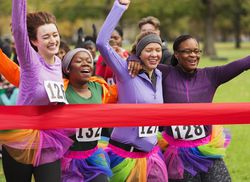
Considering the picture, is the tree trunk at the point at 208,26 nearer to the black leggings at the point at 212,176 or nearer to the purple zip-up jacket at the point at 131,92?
the black leggings at the point at 212,176

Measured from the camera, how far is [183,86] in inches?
217

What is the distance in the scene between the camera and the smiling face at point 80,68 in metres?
5.18

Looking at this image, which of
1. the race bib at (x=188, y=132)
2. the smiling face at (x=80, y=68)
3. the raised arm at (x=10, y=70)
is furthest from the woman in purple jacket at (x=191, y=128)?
the raised arm at (x=10, y=70)

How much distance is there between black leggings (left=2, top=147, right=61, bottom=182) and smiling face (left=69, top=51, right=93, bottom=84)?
82 cm

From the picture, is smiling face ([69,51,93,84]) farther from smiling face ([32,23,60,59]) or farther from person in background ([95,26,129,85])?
person in background ([95,26,129,85])

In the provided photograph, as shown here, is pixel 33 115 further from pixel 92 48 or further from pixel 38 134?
pixel 92 48

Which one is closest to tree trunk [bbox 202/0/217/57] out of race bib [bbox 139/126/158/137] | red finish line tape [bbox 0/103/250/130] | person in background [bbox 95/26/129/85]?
person in background [bbox 95/26/129/85]

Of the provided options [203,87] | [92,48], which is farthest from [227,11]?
[203,87]

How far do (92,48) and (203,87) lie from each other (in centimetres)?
394

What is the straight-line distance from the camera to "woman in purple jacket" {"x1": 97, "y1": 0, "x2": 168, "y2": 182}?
520cm

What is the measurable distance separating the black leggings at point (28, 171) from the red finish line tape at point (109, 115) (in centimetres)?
37

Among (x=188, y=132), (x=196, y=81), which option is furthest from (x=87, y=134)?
(x=196, y=81)

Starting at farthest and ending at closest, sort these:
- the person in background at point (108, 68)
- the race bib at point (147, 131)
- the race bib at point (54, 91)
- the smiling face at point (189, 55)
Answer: the person in background at point (108, 68) → the smiling face at point (189, 55) → the race bib at point (147, 131) → the race bib at point (54, 91)

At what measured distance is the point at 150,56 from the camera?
5.30 metres
